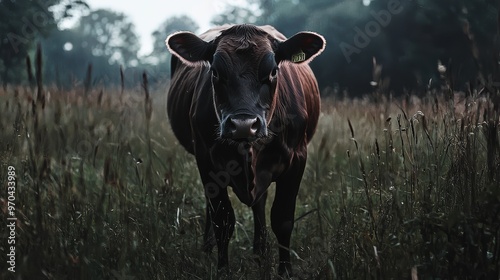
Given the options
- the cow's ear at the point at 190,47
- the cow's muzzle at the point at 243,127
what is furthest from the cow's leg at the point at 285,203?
the cow's ear at the point at 190,47

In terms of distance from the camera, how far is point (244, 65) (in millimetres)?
3588

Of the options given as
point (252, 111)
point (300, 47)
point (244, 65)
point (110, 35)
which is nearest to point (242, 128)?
point (252, 111)

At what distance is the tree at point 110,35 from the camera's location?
241ft

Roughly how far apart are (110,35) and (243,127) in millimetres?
78705

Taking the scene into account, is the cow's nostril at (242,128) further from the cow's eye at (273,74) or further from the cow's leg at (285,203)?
the cow's leg at (285,203)

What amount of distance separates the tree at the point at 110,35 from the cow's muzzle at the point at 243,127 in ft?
230

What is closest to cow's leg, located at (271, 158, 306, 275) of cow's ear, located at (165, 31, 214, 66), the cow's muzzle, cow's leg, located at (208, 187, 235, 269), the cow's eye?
cow's leg, located at (208, 187, 235, 269)

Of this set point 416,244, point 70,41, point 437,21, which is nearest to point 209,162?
point 416,244

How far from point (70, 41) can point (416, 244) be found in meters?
63.8

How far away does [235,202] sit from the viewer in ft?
18.9

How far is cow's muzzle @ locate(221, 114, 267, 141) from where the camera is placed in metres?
3.21

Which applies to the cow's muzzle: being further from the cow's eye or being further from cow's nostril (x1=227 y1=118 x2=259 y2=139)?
the cow's eye

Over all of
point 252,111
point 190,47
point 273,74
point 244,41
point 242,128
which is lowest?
point 242,128

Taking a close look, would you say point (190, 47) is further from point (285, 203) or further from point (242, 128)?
point (285, 203)
